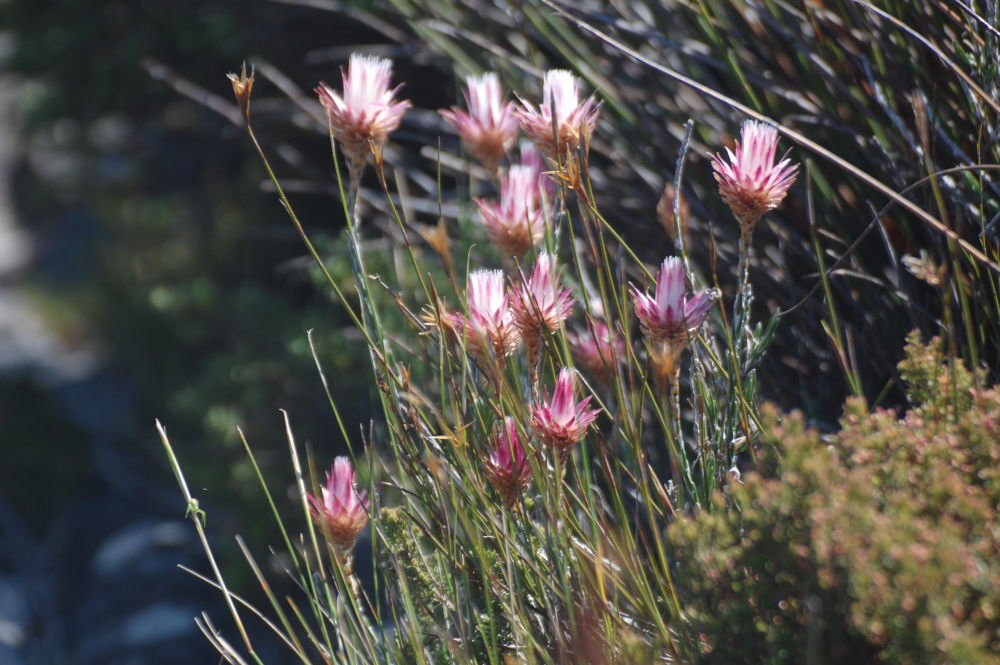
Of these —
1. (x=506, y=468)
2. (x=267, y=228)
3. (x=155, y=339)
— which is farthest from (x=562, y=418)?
(x=155, y=339)

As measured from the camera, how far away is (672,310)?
815mm

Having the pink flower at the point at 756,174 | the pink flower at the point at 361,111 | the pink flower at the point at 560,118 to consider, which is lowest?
the pink flower at the point at 756,174

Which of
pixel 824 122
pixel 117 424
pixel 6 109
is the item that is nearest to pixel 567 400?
pixel 824 122

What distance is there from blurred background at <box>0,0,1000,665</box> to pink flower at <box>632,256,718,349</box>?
0.45ft

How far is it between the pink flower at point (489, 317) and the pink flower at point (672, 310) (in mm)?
144

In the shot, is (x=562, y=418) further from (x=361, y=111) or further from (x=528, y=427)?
(x=361, y=111)

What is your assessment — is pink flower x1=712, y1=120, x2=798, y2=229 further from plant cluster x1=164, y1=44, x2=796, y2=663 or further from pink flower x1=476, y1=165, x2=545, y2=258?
Answer: pink flower x1=476, y1=165, x2=545, y2=258

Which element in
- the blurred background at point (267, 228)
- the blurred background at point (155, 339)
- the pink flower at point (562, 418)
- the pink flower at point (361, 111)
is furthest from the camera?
the blurred background at point (155, 339)

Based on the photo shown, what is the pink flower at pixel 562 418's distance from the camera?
2.58 ft

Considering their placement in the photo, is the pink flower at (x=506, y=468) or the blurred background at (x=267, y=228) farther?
the blurred background at (x=267, y=228)

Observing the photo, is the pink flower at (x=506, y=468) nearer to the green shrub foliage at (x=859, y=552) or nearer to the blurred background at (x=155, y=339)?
the green shrub foliage at (x=859, y=552)

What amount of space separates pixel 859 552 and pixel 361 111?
0.67 meters

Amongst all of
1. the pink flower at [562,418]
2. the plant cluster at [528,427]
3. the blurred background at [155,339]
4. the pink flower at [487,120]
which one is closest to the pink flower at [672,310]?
the plant cluster at [528,427]

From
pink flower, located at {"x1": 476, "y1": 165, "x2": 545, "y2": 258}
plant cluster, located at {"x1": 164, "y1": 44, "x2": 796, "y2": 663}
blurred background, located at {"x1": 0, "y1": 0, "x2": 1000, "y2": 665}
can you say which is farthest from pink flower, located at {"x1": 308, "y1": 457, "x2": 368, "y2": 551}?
blurred background, located at {"x1": 0, "y1": 0, "x2": 1000, "y2": 665}
